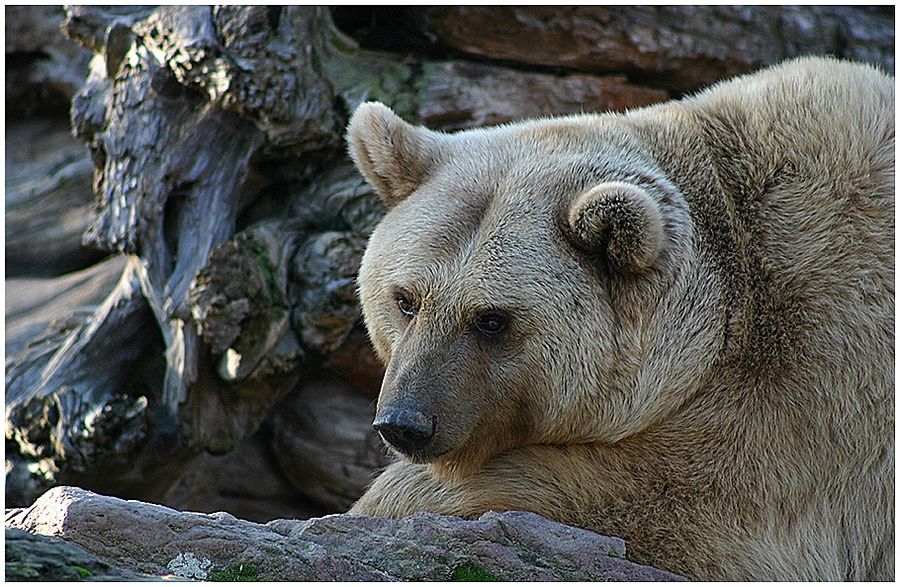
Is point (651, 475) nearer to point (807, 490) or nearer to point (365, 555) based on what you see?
point (807, 490)

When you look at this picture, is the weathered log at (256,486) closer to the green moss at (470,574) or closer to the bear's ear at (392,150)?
the bear's ear at (392,150)

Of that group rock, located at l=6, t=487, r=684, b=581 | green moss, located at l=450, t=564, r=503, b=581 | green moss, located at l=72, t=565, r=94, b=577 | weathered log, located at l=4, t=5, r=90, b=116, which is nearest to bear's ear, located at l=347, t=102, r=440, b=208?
rock, located at l=6, t=487, r=684, b=581

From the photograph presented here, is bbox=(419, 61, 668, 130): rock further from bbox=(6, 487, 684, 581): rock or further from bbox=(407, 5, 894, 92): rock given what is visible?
bbox=(6, 487, 684, 581): rock

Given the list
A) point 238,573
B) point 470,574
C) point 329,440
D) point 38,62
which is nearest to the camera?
point 238,573

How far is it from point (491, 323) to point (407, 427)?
0.57 metres

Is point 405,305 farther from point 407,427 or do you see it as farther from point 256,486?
point 256,486

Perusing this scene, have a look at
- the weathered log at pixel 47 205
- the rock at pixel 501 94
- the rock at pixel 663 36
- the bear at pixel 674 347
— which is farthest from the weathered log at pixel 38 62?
the bear at pixel 674 347

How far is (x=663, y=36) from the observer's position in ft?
26.8

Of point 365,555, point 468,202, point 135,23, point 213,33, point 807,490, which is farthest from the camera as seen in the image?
point 135,23

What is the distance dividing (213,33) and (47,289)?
2793mm

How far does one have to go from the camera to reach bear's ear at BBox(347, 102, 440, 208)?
5062mm

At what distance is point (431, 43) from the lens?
7.91 metres

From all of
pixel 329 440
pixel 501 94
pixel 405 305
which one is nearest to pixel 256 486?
pixel 329 440

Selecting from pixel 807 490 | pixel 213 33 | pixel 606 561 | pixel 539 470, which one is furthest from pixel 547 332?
pixel 213 33
